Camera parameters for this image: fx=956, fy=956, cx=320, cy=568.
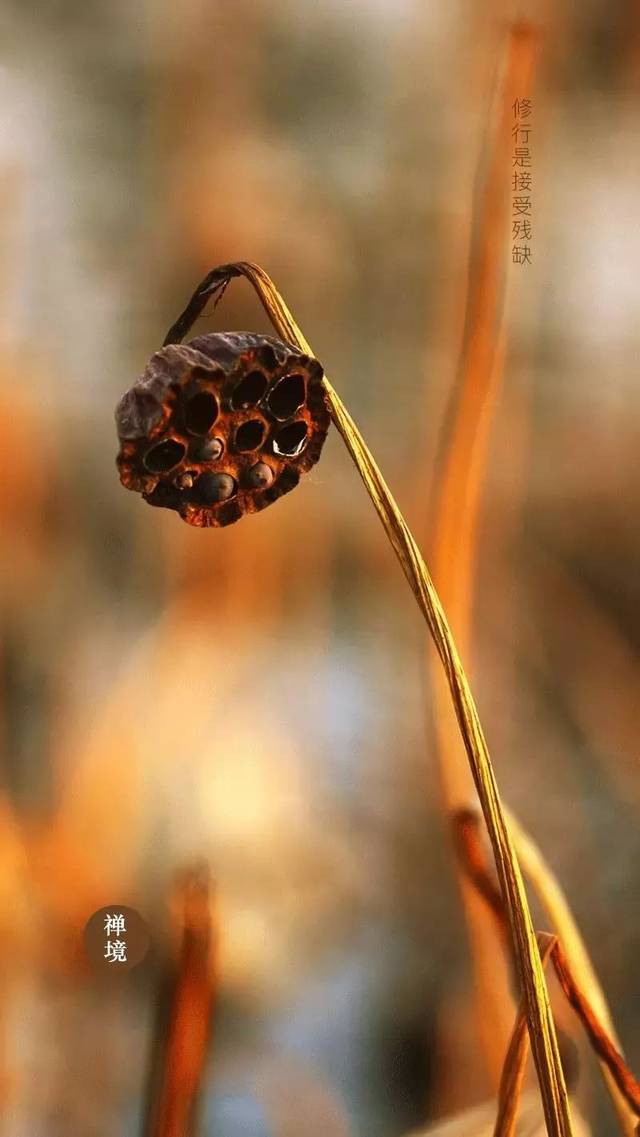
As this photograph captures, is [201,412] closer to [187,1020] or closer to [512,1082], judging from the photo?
[187,1020]

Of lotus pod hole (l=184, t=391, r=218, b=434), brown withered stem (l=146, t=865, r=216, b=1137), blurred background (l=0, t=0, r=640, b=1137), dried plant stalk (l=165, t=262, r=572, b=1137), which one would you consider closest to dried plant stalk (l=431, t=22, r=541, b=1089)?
blurred background (l=0, t=0, r=640, b=1137)

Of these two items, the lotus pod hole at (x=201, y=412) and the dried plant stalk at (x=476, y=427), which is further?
the dried plant stalk at (x=476, y=427)

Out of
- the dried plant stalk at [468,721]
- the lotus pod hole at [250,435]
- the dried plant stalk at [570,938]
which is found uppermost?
the lotus pod hole at [250,435]

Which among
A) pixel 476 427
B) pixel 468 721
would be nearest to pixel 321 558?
pixel 476 427

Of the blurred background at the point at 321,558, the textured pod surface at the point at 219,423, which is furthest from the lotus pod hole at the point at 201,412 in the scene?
the blurred background at the point at 321,558

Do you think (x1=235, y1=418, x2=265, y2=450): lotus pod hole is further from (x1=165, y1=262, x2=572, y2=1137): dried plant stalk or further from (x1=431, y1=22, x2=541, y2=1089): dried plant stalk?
(x1=431, y1=22, x2=541, y2=1089): dried plant stalk

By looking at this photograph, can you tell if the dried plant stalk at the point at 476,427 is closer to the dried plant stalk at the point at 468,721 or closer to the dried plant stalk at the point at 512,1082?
the dried plant stalk at the point at 512,1082
